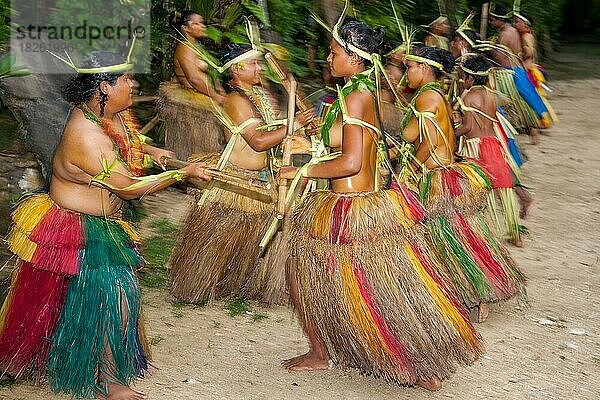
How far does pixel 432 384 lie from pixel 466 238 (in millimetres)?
1015

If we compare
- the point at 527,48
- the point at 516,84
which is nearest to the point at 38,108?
the point at 516,84

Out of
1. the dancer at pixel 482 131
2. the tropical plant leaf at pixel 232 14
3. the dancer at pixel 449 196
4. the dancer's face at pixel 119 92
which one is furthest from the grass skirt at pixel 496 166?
the dancer's face at pixel 119 92

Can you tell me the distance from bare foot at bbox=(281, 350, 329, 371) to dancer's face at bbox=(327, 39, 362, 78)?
1.35 meters

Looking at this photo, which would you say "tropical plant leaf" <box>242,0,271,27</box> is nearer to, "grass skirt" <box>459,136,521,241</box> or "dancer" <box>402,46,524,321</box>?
"dancer" <box>402,46,524,321</box>

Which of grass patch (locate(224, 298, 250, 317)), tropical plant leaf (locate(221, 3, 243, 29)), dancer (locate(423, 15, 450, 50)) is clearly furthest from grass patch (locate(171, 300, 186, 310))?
dancer (locate(423, 15, 450, 50))

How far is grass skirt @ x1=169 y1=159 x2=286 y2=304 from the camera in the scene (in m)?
5.07

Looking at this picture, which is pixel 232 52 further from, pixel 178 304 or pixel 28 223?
pixel 28 223

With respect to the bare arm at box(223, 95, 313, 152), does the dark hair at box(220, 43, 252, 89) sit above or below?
above

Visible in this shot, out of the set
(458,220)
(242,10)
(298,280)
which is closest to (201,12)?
(242,10)

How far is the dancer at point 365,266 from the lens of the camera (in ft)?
A: 12.9

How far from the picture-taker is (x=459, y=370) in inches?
173

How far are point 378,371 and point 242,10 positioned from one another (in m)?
4.00

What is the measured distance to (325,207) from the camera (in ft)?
13.3

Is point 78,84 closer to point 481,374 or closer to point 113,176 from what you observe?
point 113,176
